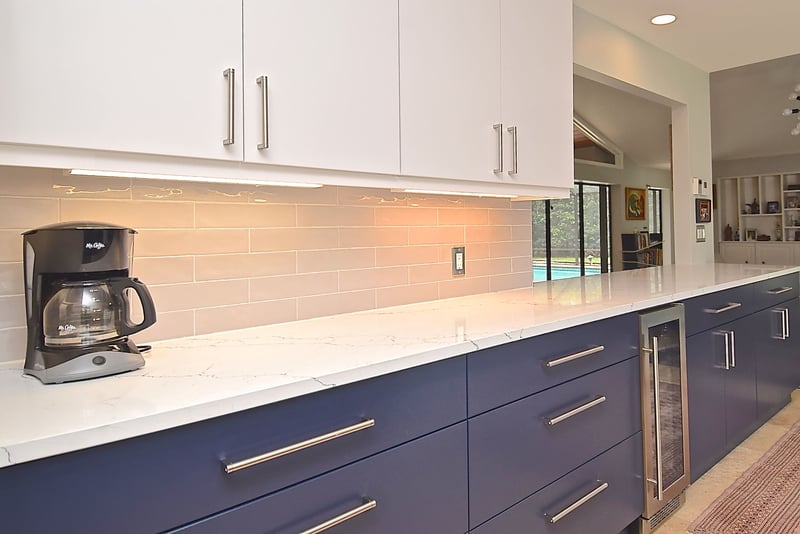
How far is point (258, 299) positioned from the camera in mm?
1645

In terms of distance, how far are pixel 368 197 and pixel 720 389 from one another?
192 centimetres

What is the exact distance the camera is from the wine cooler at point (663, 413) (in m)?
2.04

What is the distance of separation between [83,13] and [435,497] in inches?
49.3

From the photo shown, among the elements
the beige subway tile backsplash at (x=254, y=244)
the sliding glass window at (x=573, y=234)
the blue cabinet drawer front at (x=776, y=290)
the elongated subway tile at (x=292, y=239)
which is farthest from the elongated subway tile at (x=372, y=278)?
the sliding glass window at (x=573, y=234)

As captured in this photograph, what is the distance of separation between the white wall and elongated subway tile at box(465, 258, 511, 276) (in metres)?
1.25

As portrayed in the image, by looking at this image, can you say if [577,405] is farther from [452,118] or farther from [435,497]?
[452,118]

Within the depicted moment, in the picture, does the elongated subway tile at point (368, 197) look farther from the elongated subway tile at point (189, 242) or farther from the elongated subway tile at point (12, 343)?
the elongated subway tile at point (12, 343)

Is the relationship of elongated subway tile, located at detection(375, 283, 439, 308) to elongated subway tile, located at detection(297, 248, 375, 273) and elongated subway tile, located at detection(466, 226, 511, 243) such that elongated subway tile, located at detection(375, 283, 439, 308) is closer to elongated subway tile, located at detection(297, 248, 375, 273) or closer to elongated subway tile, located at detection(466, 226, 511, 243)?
elongated subway tile, located at detection(297, 248, 375, 273)

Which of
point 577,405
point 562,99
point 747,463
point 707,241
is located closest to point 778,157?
point 707,241

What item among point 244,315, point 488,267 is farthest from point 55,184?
point 488,267

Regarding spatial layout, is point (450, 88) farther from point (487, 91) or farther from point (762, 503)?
point (762, 503)

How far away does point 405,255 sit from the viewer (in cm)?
207

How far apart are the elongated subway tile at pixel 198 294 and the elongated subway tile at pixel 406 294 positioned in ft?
1.77

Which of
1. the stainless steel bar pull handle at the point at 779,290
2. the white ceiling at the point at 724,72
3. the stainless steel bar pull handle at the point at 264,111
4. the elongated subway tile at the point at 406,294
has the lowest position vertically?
the stainless steel bar pull handle at the point at 779,290
